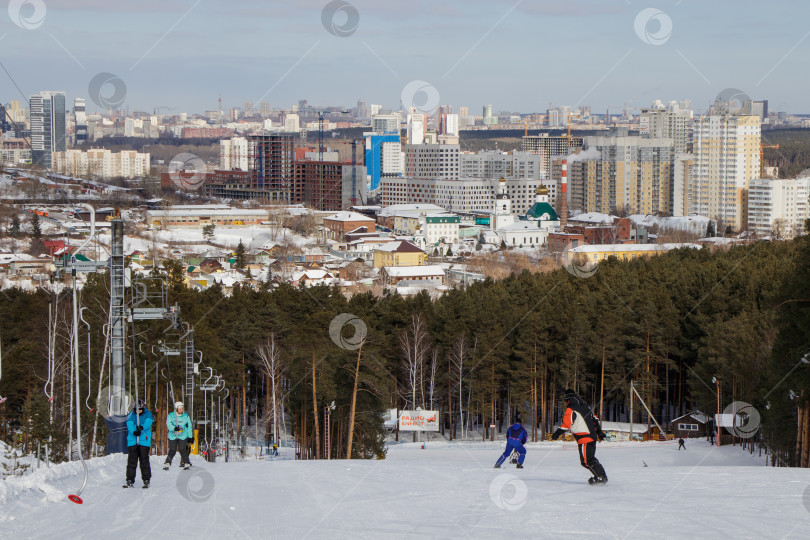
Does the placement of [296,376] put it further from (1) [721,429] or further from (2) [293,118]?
(2) [293,118]

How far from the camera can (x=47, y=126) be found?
72000mm

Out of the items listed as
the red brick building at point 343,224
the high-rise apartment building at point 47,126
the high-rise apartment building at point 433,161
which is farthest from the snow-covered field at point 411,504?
the high-rise apartment building at point 433,161

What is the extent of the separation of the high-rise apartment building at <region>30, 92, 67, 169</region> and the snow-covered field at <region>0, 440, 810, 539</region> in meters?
58.1

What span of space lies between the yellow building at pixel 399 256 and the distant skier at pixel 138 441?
44.8 meters

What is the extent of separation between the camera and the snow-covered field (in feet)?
16.1

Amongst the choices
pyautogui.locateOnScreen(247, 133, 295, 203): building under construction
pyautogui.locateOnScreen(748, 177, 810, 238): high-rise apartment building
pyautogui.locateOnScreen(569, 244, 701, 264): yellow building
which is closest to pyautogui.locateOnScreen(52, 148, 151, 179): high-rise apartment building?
pyautogui.locateOnScreen(247, 133, 295, 203): building under construction

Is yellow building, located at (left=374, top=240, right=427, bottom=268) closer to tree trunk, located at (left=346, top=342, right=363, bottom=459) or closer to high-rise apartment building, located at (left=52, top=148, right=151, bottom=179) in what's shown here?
tree trunk, located at (left=346, top=342, right=363, bottom=459)

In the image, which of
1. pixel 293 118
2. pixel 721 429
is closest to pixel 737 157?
pixel 721 429

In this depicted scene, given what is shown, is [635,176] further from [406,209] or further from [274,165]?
[274,165]

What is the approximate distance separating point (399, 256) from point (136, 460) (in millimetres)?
45789

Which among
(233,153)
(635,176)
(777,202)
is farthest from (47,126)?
(233,153)

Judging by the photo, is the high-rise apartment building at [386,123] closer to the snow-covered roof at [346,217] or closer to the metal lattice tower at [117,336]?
the snow-covered roof at [346,217]

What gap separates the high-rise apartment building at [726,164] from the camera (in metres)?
77.0

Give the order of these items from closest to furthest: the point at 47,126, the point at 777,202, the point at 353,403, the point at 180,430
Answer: the point at 180,430 → the point at 353,403 → the point at 47,126 → the point at 777,202
